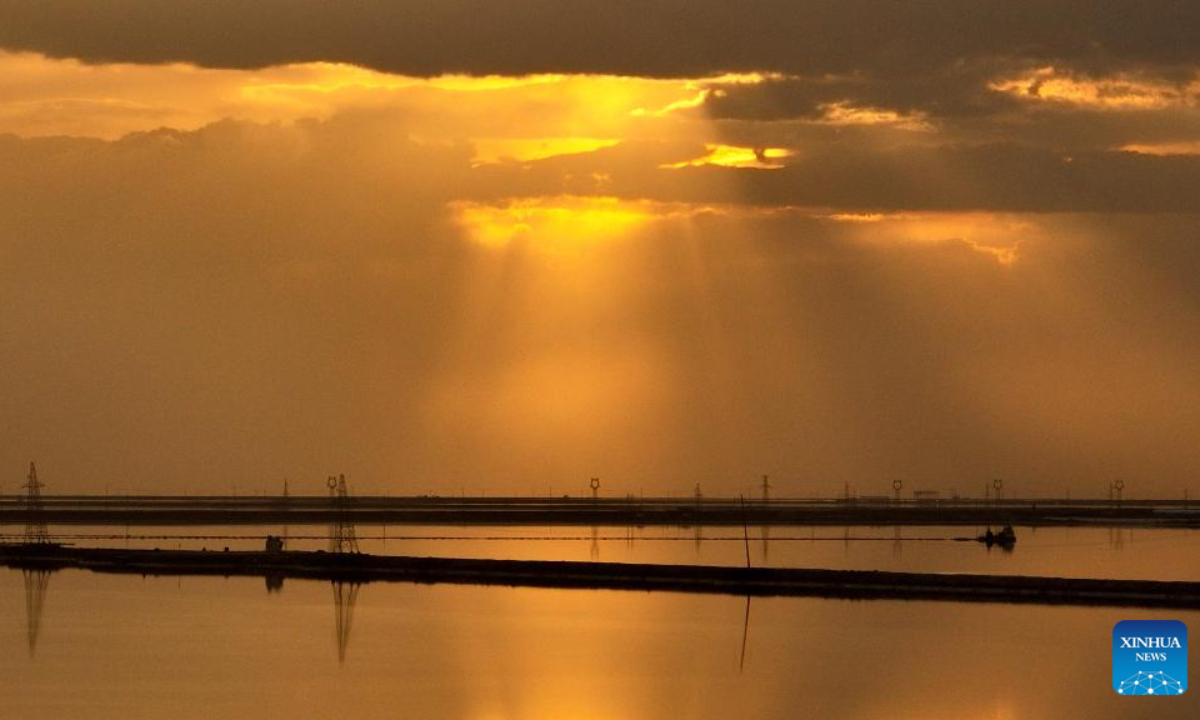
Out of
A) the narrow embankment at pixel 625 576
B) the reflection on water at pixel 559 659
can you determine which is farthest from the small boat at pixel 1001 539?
the reflection on water at pixel 559 659

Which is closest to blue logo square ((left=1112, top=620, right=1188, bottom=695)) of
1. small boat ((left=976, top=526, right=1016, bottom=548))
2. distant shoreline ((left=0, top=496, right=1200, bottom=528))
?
small boat ((left=976, top=526, right=1016, bottom=548))

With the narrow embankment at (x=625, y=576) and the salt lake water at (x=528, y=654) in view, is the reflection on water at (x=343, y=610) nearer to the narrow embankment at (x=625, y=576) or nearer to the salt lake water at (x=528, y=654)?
the salt lake water at (x=528, y=654)

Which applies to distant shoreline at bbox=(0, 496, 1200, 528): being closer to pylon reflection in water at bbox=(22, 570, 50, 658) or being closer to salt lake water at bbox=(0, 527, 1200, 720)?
pylon reflection in water at bbox=(22, 570, 50, 658)

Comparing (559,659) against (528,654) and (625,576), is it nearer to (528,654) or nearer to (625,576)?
(528,654)

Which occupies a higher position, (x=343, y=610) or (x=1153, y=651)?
(x=343, y=610)

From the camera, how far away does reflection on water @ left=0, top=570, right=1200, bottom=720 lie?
45.0m

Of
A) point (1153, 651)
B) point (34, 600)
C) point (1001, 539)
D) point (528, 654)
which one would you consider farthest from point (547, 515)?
point (1153, 651)

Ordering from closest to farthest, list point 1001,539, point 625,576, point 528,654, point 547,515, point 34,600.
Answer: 1. point 528,654
2. point 34,600
3. point 625,576
4. point 1001,539
5. point 547,515

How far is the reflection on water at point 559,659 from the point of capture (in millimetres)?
44969

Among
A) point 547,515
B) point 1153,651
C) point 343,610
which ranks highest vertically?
point 547,515

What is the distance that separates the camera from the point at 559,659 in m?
51.7

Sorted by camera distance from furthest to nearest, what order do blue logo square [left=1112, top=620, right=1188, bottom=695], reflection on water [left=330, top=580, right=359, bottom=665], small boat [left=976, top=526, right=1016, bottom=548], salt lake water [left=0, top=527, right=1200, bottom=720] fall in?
small boat [left=976, top=526, right=1016, bottom=548] → reflection on water [left=330, top=580, right=359, bottom=665] → salt lake water [left=0, top=527, right=1200, bottom=720] → blue logo square [left=1112, top=620, right=1188, bottom=695]

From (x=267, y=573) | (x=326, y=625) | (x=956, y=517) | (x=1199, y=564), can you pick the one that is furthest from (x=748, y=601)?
(x=956, y=517)

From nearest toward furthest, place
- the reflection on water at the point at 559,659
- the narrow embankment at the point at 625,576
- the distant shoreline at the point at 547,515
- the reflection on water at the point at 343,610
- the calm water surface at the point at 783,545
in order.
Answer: the reflection on water at the point at 559,659
the reflection on water at the point at 343,610
the narrow embankment at the point at 625,576
the calm water surface at the point at 783,545
the distant shoreline at the point at 547,515
